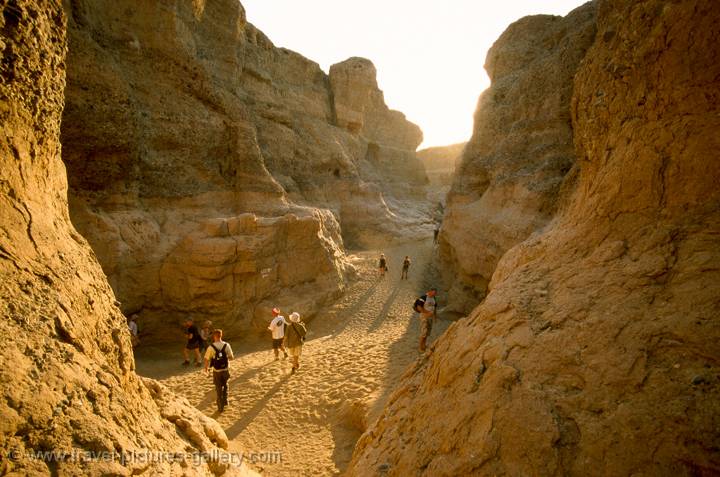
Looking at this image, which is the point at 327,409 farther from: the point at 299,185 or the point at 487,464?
the point at 299,185

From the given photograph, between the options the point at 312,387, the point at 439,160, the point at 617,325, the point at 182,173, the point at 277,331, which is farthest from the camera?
the point at 439,160

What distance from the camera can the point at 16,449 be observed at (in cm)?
227

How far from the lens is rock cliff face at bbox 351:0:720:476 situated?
2.21 metres

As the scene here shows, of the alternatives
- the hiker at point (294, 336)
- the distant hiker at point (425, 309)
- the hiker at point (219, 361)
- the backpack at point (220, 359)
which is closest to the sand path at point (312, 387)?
the hiker at point (219, 361)

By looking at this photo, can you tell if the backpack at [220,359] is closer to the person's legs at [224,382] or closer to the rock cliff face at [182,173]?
the person's legs at [224,382]

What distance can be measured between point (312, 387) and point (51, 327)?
5299 mm

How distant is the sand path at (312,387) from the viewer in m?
5.79

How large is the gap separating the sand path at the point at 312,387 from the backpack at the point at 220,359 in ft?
3.44

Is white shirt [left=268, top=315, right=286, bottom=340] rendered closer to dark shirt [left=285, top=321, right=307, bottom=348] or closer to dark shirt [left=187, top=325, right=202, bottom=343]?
dark shirt [left=285, top=321, right=307, bottom=348]

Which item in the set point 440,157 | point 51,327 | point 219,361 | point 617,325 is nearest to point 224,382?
point 219,361

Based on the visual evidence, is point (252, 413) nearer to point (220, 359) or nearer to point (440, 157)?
point (220, 359)

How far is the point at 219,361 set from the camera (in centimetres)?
640

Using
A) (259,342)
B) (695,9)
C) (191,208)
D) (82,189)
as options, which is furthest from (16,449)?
(191,208)

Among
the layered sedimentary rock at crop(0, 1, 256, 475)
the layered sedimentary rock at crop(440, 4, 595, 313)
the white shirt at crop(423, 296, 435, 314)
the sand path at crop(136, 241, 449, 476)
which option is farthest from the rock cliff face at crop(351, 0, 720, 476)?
the layered sedimentary rock at crop(440, 4, 595, 313)
